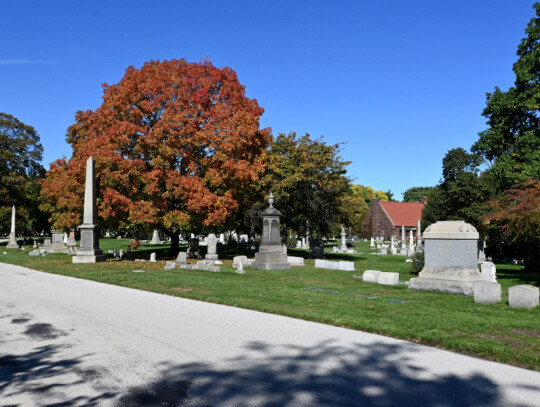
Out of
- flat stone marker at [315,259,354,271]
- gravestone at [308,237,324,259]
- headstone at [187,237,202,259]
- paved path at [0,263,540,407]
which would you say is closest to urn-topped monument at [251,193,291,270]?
flat stone marker at [315,259,354,271]

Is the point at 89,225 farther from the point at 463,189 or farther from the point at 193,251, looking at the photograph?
the point at 463,189

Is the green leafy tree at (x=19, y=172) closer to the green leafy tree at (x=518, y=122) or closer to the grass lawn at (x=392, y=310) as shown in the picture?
the grass lawn at (x=392, y=310)

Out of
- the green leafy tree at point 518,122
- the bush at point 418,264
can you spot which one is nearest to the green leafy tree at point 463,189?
the green leafy tree at point 518,122

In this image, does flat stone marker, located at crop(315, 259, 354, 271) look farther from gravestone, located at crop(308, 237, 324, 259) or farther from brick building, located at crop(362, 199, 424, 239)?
brick building, located at crop(362, 199, 424, 239)

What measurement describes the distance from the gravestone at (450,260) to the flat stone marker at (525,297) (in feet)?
9.19

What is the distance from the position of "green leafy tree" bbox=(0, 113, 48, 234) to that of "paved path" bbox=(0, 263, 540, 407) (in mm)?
48353

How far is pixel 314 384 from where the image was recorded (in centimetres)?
467

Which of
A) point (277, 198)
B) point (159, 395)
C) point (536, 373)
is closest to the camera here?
point (159, 395)

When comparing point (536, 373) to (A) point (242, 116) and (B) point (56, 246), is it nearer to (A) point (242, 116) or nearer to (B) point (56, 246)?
(A) point (242, 116)

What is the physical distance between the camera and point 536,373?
5.12 meters

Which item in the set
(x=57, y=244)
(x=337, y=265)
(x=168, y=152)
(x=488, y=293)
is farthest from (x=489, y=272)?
(x=57, y=244)

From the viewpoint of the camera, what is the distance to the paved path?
4.31 metres

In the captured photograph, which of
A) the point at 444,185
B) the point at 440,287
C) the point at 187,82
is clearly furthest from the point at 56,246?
the point at 444,185

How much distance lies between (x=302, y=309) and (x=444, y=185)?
49101 millimetres
